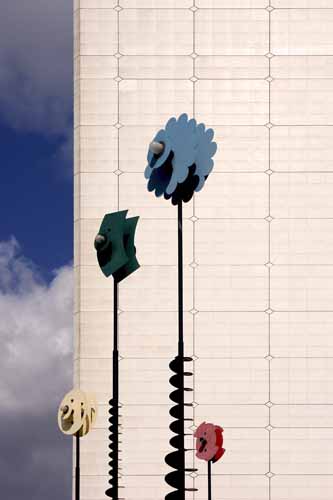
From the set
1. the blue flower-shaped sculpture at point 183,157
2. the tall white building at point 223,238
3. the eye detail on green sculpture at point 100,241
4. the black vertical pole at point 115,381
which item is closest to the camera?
the blue flower-shaped sculpture at point 183,157

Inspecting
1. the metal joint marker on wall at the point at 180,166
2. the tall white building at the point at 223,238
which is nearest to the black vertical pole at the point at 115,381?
the metal joint marker on wall at the point at 180,166

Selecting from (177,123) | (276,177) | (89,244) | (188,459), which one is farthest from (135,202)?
(177,123)

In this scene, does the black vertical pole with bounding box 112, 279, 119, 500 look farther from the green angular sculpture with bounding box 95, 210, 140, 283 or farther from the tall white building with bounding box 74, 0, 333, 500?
the tall white building with bounding box 74, 0, 333, 500

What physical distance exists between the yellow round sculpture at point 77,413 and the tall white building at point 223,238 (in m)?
6.49

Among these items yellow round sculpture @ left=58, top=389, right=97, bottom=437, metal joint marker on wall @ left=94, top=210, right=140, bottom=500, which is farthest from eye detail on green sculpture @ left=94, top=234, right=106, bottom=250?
yellow round sculpture @ left=58, top=389, right=97, bottom=437

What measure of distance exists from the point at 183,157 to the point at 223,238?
1416cm

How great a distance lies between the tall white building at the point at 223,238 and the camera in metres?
30.9

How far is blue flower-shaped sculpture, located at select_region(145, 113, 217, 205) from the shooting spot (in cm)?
1725

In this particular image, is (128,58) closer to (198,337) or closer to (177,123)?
(198,337)

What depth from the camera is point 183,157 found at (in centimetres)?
1734

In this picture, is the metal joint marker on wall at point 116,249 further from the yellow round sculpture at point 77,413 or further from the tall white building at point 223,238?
the tall white building at point 223,238

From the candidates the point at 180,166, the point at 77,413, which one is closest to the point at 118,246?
the point at 180,166

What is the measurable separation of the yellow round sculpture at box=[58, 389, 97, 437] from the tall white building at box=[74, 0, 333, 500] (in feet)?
21.3

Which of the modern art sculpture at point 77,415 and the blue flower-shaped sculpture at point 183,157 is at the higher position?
the blue flower-shaped sculpture at point 183,157
